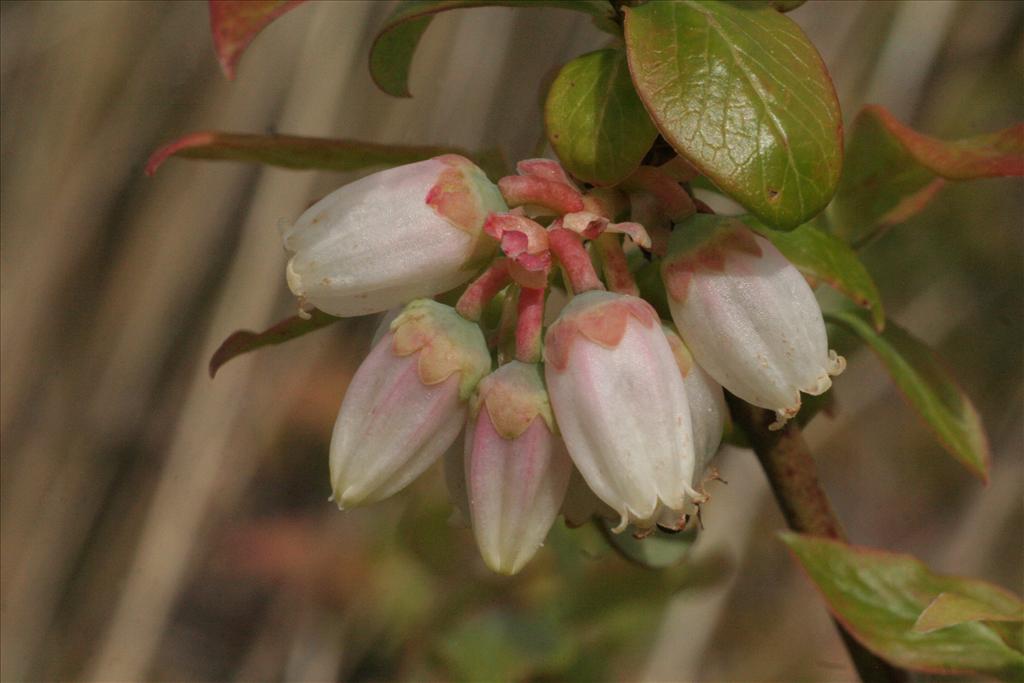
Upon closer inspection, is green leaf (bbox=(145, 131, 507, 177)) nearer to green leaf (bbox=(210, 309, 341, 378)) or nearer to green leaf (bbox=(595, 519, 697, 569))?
green leaf (bbox=(210, 309, 341, 378))

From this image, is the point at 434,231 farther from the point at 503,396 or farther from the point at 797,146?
the point at 797,146

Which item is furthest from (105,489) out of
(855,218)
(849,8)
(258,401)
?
(855,218)

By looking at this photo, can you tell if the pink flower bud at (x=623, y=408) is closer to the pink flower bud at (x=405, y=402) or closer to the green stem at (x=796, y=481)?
the pink flower bud at (x=405, y=402)

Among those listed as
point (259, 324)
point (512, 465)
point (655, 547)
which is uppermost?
point (512, 465)

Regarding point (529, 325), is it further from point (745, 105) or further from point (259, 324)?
point (259, 324)

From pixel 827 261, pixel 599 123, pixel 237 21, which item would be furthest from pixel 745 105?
pixel 237 21

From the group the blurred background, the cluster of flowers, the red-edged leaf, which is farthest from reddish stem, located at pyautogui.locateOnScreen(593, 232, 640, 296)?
the blurred background
